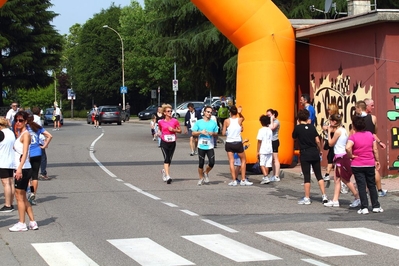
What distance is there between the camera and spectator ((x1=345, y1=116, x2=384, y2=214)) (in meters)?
12.1

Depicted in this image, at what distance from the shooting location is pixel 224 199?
1405 centimetres

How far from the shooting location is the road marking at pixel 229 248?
845 centimetres

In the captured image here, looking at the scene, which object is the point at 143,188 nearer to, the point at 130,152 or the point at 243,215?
the point at 243,215

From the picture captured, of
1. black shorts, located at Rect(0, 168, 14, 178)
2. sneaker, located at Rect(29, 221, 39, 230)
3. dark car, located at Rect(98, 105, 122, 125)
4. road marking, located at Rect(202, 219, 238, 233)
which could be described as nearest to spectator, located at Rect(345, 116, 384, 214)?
road marking, located at Rect(202, 219, 238, 233)

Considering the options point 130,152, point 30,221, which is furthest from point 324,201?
point 130,152

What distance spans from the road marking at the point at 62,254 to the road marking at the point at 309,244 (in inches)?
101

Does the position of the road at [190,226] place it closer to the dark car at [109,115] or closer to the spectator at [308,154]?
the spectator at [308,154]

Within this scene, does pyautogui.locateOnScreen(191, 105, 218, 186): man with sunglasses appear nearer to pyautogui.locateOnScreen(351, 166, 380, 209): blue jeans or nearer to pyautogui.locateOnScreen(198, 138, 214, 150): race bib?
pyautogui.locateOnScreen(198, 138, 214, 150): race bib

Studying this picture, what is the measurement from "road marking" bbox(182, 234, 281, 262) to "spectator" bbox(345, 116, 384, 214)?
3.20 m

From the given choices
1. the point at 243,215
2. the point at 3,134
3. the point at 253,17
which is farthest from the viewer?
the point at 253,17

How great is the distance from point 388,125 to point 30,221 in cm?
883

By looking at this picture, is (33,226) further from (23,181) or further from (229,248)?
(229,248)

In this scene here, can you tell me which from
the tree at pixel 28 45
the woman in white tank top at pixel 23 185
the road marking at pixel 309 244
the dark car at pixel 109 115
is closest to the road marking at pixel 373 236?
the road marking at pixel 309 244

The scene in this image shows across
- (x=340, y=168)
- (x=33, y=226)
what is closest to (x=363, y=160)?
(x=340, y=168)
